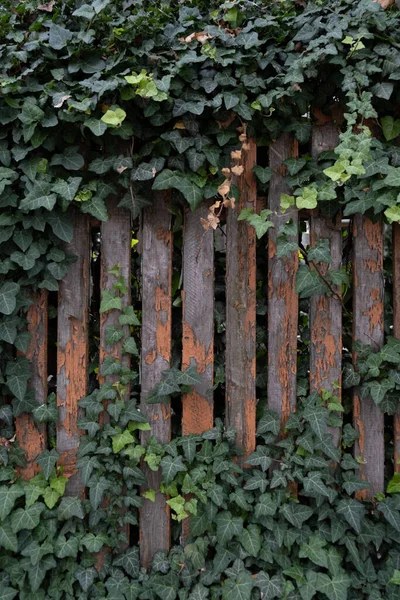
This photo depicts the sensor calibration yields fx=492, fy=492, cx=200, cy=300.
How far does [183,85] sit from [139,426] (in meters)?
1.36

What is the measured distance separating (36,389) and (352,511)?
1365 millimetres

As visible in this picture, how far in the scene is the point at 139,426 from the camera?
202 centimetres

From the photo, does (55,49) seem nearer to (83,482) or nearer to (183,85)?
(183,85)

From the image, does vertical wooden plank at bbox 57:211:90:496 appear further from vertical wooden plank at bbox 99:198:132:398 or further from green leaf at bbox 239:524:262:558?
green leaf at bbox 239:524:262:558

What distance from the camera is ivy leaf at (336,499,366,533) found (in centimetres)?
190

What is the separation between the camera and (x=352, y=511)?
6.29ft

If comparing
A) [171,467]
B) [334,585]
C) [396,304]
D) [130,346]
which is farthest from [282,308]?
[334,585]

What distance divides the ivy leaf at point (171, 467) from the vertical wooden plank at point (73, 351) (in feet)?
1.26

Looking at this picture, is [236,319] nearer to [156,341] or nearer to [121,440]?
[156,341]

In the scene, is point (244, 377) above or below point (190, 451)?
above

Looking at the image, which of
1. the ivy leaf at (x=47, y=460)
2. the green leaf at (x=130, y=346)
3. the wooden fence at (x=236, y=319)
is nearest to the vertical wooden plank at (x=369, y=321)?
the wooden fence at (x=236, y=319)

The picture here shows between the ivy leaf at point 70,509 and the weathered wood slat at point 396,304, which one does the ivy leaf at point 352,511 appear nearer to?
the weathered wood slat at point 396,304

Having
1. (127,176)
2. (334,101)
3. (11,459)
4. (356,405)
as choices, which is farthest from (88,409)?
(334,101)

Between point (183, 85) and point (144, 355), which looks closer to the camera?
point (183, 85)
